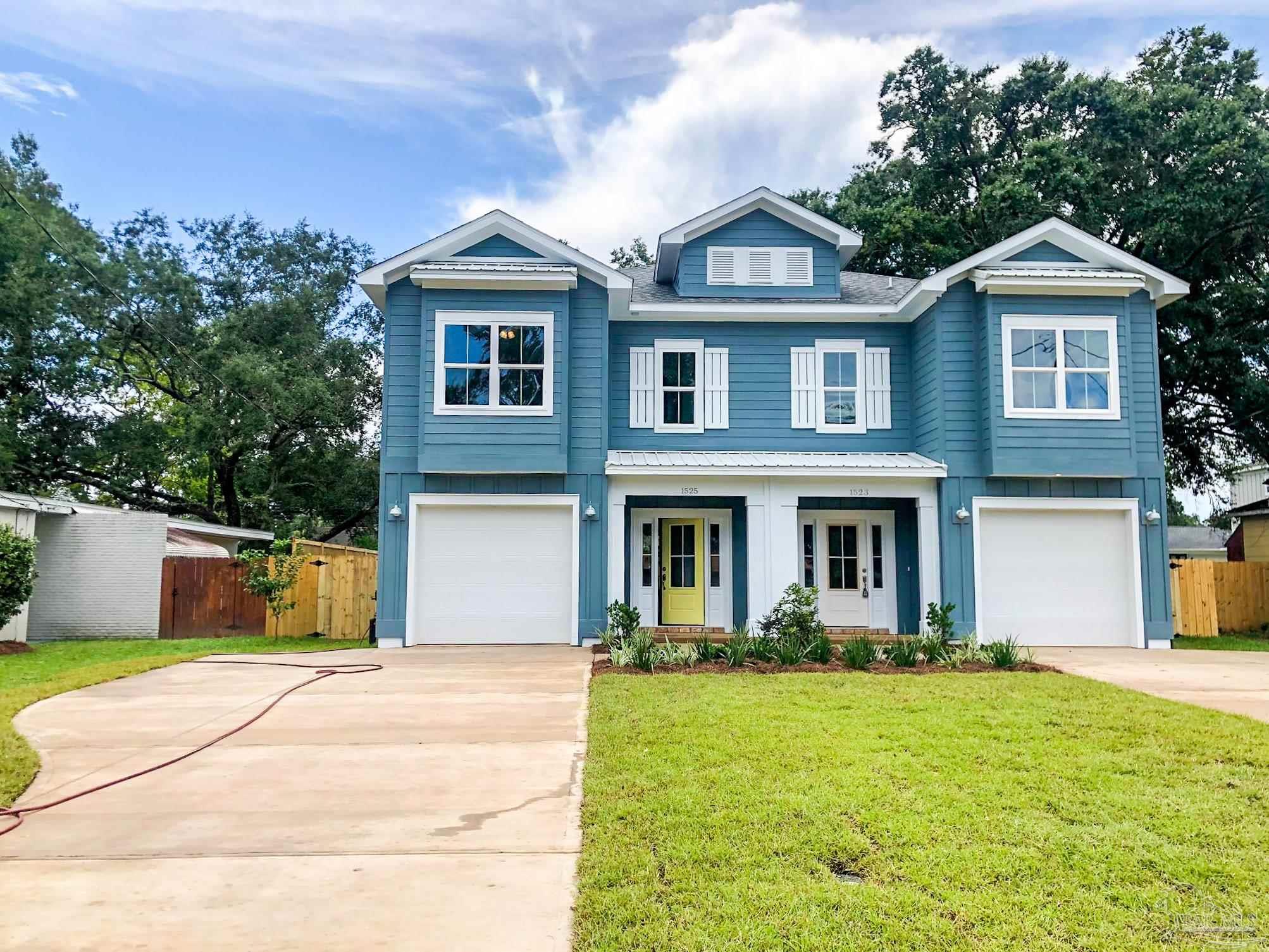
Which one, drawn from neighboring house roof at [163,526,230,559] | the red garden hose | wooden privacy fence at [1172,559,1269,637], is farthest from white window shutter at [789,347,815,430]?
neighboring house roof at [163,526,230,559]

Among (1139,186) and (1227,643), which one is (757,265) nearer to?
(1139,186)

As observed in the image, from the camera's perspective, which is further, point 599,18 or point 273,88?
point 273,88

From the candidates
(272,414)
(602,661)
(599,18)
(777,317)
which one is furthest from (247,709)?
(272,414)

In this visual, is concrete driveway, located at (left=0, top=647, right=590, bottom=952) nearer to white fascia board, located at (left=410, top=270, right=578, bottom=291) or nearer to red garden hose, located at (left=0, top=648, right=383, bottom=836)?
red garden hose, located at (left=0, top=648, right=383, bottom=836)

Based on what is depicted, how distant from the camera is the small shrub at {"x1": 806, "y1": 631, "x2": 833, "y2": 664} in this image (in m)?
10.5

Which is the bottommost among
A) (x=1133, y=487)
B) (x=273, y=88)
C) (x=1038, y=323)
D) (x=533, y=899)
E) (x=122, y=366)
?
(x=533, y=899)

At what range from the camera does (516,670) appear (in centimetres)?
1018

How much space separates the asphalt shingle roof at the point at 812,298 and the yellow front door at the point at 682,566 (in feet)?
12.8

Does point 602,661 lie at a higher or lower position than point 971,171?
lower

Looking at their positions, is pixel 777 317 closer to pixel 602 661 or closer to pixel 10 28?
pixel 602 661

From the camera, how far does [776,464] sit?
43.1 feet

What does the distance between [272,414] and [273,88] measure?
9.75m

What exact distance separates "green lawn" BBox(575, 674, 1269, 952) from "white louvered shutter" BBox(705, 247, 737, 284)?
30.8ft

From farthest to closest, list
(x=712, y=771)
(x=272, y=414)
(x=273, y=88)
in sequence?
(x=272, y=414) < (x=273, y=88) < (x=712, y=771)
